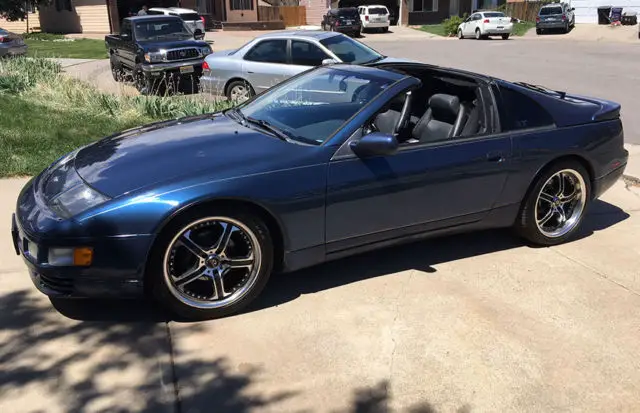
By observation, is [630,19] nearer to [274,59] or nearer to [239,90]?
[274,59]

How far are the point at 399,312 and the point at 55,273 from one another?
202cm

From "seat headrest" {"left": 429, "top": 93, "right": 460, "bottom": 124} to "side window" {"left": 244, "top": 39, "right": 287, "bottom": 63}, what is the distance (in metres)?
6.12

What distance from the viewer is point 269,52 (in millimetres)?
10625

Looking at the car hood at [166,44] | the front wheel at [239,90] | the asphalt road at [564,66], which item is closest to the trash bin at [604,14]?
the asphalt road at [564,66]

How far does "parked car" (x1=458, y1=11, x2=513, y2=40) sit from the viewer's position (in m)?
35.8

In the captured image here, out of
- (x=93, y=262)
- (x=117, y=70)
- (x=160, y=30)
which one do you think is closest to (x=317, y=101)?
(x=93, y=262)

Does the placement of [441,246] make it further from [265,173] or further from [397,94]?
[265,173]

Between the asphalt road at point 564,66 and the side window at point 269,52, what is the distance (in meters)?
5.59

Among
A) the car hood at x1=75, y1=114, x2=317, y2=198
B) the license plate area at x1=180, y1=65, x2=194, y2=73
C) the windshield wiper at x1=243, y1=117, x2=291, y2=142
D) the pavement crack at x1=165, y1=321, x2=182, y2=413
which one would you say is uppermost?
the windshield wiper at x1=243, y1=117, x2=291, y2=142

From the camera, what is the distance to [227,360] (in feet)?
10.7

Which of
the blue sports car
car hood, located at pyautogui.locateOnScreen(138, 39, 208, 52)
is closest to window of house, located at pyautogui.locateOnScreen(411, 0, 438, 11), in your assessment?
car hood, located at pyautogui.locateOnScreen(138, 39, 208, 52)

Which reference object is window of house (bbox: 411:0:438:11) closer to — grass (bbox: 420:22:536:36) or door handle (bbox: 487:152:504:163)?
grass (bbox: 420:22:536:36)

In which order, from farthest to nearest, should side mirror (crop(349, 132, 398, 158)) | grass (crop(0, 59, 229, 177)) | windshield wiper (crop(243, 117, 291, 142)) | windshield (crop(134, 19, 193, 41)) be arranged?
windshield (crop(134, 19, 193, 41)) → grass (crop(0, 59, 229, 177)) → windshield wiper (crop(243, 117, 291, 142)) → side mirror (crop(349, 132, 398, 158))

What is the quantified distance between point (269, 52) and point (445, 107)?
6.58 metres
